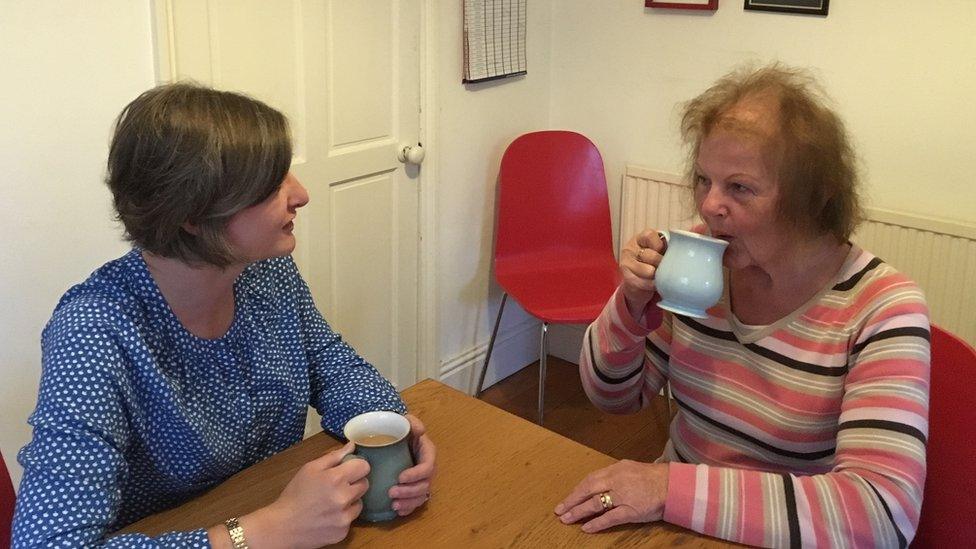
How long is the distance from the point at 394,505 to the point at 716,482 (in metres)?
0.41

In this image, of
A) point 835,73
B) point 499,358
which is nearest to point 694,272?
point 835,73

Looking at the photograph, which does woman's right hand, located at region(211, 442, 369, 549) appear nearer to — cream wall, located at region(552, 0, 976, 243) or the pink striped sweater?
the pink striped sweater

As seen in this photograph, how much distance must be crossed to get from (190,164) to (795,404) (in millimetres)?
899

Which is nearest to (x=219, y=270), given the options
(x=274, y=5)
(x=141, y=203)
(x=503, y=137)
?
(x=141, y=203)

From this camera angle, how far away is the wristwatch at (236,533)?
1.05m

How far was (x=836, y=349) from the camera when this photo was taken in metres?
1.28

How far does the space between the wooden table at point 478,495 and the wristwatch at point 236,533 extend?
70 millimetres

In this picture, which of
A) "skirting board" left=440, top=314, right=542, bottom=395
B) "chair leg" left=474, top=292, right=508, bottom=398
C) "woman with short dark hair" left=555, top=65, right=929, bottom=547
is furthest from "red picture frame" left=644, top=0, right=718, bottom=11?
"woman with short dark hair" left=555, top=65, right=929, bottom=547

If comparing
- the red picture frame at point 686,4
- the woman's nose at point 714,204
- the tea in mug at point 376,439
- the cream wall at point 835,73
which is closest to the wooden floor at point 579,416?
the cream wall at point 835,73

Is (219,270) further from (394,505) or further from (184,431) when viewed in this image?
(394,505)

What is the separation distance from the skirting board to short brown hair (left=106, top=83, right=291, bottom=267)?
6.42ft

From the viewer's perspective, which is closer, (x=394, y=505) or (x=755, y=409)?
(x=394, y=505)

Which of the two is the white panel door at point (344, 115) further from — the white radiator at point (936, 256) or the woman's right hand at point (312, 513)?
the woman's right hand at point (312, 513)

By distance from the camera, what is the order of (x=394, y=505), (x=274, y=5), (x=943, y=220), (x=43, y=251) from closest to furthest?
(x=394, y=505), (x=43, y=251), (x=274, y=5), (x=943, y=220)
